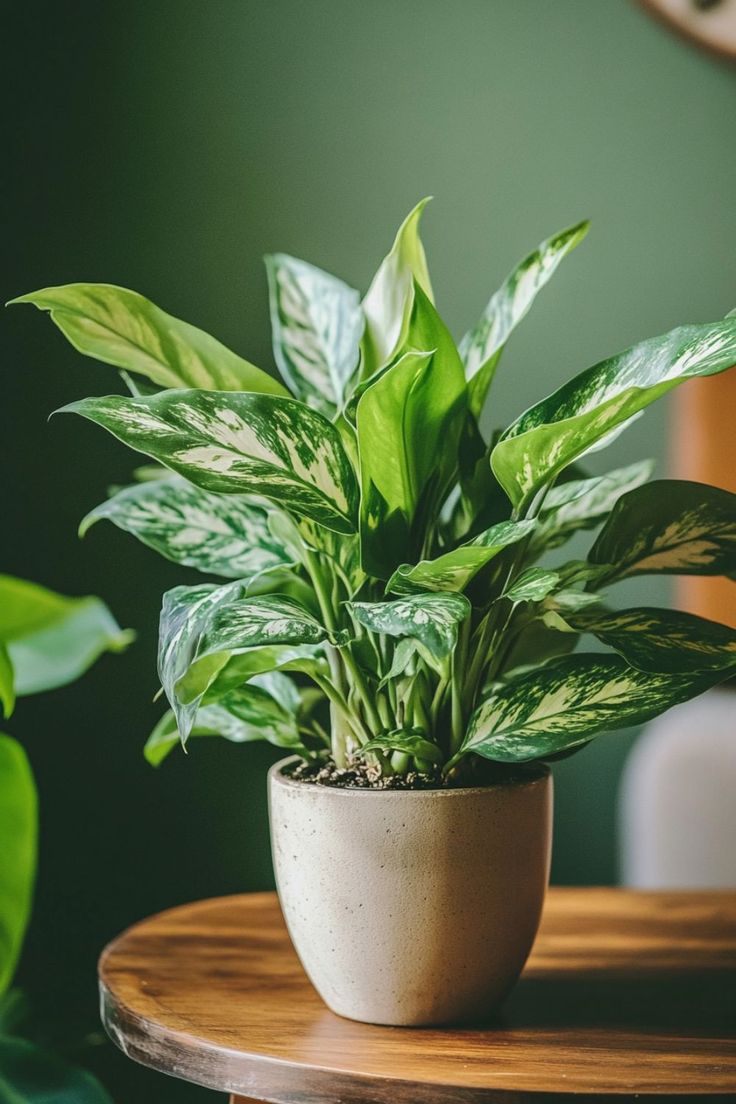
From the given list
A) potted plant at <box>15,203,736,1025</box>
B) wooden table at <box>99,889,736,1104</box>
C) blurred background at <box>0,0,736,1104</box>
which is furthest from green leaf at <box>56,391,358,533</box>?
blurred background at <box>0,0,736,1104</box>

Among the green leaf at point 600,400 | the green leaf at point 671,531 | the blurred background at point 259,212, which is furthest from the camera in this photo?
the blurred background at point 259,212

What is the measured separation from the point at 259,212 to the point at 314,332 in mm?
628

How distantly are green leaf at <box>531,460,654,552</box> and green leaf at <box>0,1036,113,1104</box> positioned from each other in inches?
22.4

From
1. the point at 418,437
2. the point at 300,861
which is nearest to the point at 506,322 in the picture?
the point at 418,437

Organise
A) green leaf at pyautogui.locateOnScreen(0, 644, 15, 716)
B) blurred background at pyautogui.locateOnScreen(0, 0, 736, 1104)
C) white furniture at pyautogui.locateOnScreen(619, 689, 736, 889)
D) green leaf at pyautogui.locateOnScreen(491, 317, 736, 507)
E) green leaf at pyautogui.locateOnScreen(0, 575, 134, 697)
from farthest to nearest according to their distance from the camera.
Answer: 1. blurred background at pyautogui.locateOnScreen(0, 0, 736, 1104)
2. white furniture at pyautogui.locateOnScreen(619, 689, 736, 889)
3. green leaf at pyautogui.locateOnScreen(0, 575, 134, 697)
4. green leaf at pyautogui.locateOnScreen(0, 644, 15, 716)
5. green leaf at pyautogui.locateOnScreen(491, 317, 736, 507)

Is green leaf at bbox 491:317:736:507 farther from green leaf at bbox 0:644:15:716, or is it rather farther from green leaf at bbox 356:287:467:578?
green leaf at bbox 0:644:15:716

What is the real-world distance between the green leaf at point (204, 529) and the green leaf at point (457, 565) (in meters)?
0.14

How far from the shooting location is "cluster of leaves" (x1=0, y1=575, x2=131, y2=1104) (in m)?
0.90

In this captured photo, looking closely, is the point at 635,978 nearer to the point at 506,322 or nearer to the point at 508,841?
the point at 508,841

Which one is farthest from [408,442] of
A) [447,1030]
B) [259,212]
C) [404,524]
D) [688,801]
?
[259,212]

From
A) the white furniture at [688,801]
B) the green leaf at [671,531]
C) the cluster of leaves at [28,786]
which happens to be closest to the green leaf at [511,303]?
the green leaf at [671,531]

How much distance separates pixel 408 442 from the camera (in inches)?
22.5

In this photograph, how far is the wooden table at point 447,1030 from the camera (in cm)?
Result: 54

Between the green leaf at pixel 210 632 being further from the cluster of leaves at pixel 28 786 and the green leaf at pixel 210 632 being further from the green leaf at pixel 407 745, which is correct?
the cluster of leaves at pixel 28 786
